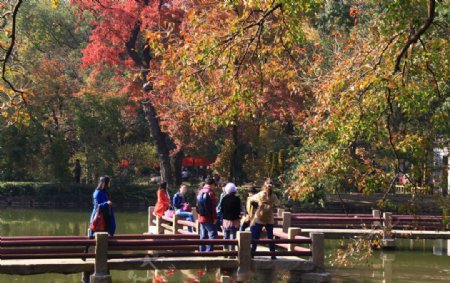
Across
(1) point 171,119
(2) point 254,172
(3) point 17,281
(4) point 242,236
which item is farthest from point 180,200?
(2) point 254,172

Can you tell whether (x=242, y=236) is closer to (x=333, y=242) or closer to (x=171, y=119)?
(x=333, y=242)

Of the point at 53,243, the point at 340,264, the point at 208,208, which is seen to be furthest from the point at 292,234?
the point at 53,243

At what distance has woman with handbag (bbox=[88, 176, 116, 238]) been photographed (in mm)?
15312

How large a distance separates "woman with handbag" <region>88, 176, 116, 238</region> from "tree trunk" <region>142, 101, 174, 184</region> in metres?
24.7

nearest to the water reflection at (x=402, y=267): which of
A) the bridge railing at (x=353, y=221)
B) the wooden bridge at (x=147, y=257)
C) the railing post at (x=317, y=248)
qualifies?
the bridge railing at (x=353, y=221)

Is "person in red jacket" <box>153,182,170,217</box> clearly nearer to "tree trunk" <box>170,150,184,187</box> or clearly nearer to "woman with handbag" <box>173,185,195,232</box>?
"woman with handbag" <box>173,185,195,232</box>

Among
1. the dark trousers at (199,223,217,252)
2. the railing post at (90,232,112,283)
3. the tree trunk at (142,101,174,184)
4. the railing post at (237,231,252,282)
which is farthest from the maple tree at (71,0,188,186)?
the railing post at (90,232,112,283)

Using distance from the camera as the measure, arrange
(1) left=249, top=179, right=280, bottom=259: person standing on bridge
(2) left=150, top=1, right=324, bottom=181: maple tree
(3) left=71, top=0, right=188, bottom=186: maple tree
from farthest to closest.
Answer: (3) left=71, top=0, right=188, bottom=186: maple tree < (1) left=249, top=179, right=280, bottom=259: person standing on bridge < (2) left=150, top=1, right=324, bottom=181: maple tree

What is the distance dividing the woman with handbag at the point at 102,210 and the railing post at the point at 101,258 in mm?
1612

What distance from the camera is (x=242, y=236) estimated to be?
14445mm

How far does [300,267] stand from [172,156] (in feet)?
99.1

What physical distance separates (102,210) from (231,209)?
251cm

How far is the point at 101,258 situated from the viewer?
1384 cm

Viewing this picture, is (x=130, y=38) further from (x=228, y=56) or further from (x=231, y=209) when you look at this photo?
(x=228, y=56)
